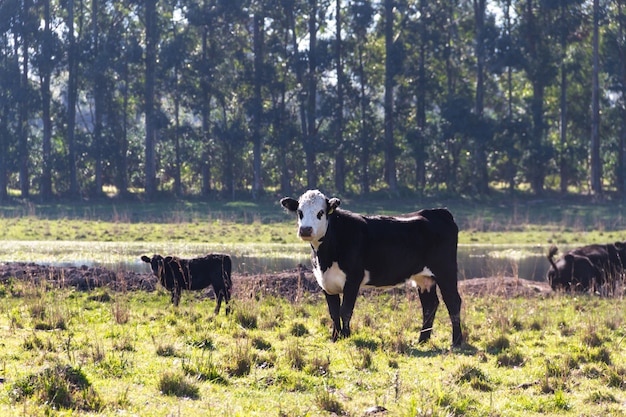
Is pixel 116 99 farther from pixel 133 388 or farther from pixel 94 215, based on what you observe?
pixel 133 388

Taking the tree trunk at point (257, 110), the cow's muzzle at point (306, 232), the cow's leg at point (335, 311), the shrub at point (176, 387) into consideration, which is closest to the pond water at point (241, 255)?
the cow's leg at point (335, 311)

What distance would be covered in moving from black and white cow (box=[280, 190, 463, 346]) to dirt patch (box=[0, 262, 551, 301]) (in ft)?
16.6

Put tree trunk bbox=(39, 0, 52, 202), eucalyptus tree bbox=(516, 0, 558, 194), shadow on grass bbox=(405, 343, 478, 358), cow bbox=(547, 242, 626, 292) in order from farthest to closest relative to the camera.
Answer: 1. tree trunk bbox=(39, 0, 52, 202)
2. eucalyptus tree bbox=(516, 0, 558, 194)
3. cow bbox=(547, 242, 626, 292)
4. shadow on grass bbox=(405, 343, 478, 358)

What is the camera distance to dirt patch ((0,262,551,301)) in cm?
1936

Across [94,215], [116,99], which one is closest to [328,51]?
[116,99]

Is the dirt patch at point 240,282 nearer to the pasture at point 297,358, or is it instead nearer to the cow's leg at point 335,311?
the pasture at point 297,358

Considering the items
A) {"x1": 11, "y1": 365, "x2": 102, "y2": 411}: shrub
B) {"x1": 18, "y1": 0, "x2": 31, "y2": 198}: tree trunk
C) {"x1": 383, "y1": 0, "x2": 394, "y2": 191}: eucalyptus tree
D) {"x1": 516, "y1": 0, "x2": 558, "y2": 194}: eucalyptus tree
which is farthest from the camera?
{"x1": 18, "y1": 0, "x2": 31, "y2": 198}: tree trunk

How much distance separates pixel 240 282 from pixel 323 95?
41.3 metres

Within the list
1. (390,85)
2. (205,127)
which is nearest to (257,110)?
(205,127)

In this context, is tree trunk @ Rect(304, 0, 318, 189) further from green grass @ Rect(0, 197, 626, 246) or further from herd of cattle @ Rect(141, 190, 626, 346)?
herd of cattle @ Rect(141, 190, 626, 346)

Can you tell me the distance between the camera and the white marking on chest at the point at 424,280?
44.8 feet

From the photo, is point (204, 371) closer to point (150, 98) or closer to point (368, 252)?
point (368, 252)

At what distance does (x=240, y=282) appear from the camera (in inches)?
764

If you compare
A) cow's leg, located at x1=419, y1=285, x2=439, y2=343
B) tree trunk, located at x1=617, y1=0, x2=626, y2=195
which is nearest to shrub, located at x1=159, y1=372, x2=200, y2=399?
cow's leg, located at x1=419, y1=285, x2=439, y2=343
